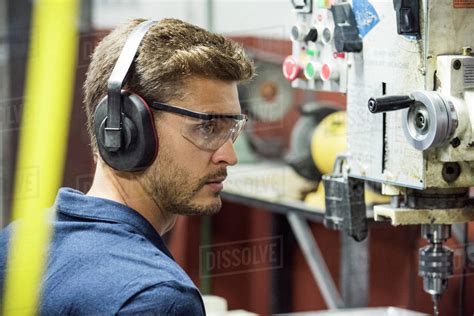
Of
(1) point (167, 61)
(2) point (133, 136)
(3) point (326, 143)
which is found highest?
(1) point (167, 61)

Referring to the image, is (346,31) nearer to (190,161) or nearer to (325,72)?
(325,72)

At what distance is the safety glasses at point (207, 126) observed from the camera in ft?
4.87

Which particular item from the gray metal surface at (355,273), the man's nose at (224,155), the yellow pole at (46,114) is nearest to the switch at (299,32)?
the man's nose at (224,155)

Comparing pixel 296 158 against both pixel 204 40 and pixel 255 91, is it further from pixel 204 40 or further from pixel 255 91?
pixel 204 40

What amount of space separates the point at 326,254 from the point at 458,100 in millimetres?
1897

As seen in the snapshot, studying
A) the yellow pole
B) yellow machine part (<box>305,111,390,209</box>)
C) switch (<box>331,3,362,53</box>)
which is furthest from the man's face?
yellow machine part (<box>305,111,390,209</box>)

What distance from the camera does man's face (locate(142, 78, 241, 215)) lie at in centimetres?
149

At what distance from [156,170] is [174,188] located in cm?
4

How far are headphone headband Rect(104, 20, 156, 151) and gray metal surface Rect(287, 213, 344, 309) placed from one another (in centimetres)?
173

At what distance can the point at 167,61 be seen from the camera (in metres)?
1.47

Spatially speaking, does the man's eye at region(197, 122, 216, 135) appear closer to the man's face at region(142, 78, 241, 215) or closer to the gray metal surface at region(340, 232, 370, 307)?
the man's face at region(142, 78, 241, 215)

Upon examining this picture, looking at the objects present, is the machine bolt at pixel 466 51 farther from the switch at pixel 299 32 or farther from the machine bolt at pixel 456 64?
the switch at pixel 299 32

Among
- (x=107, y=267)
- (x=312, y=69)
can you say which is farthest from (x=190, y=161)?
(x=312, y=69)

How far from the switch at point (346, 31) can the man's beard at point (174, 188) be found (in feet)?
1.04
